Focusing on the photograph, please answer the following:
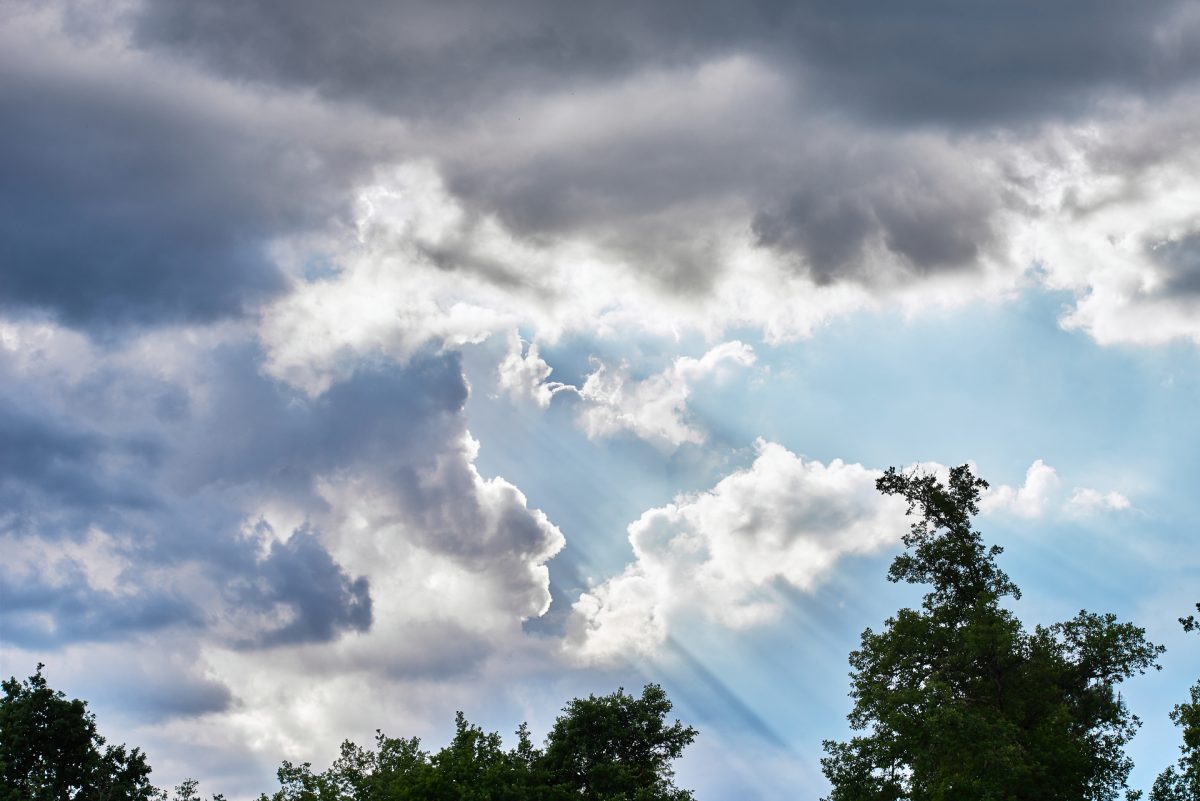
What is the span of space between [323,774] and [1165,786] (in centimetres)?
4982

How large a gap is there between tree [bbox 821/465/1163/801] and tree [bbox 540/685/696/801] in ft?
67.0

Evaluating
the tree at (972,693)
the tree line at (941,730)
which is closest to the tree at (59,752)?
the tree line at (941,730)

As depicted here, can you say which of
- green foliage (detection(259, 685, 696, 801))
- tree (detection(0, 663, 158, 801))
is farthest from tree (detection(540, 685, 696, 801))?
tree (detection(0, 663, 158, 801))

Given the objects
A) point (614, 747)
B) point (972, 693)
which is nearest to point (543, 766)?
point (614, 747)

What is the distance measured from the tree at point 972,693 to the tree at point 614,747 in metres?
20.4

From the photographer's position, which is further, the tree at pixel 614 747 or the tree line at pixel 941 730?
the tree at pixel 614 747

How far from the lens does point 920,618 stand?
187ft

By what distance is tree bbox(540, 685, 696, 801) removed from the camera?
7219 cm

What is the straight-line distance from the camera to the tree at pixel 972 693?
50.1m

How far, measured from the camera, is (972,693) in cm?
5584

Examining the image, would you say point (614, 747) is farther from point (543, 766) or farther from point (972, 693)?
point (972, 693)

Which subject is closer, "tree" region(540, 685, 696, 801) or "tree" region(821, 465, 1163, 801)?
"tree" region(821, 465, 1163, 801)

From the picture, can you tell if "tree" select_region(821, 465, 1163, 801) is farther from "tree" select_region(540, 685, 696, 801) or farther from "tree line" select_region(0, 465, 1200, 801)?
"tree" select_region(540, 685, 696, 801)

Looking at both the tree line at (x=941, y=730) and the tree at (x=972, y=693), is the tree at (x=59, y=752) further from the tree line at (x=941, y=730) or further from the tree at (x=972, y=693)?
the tree at (x=972, y=693)
